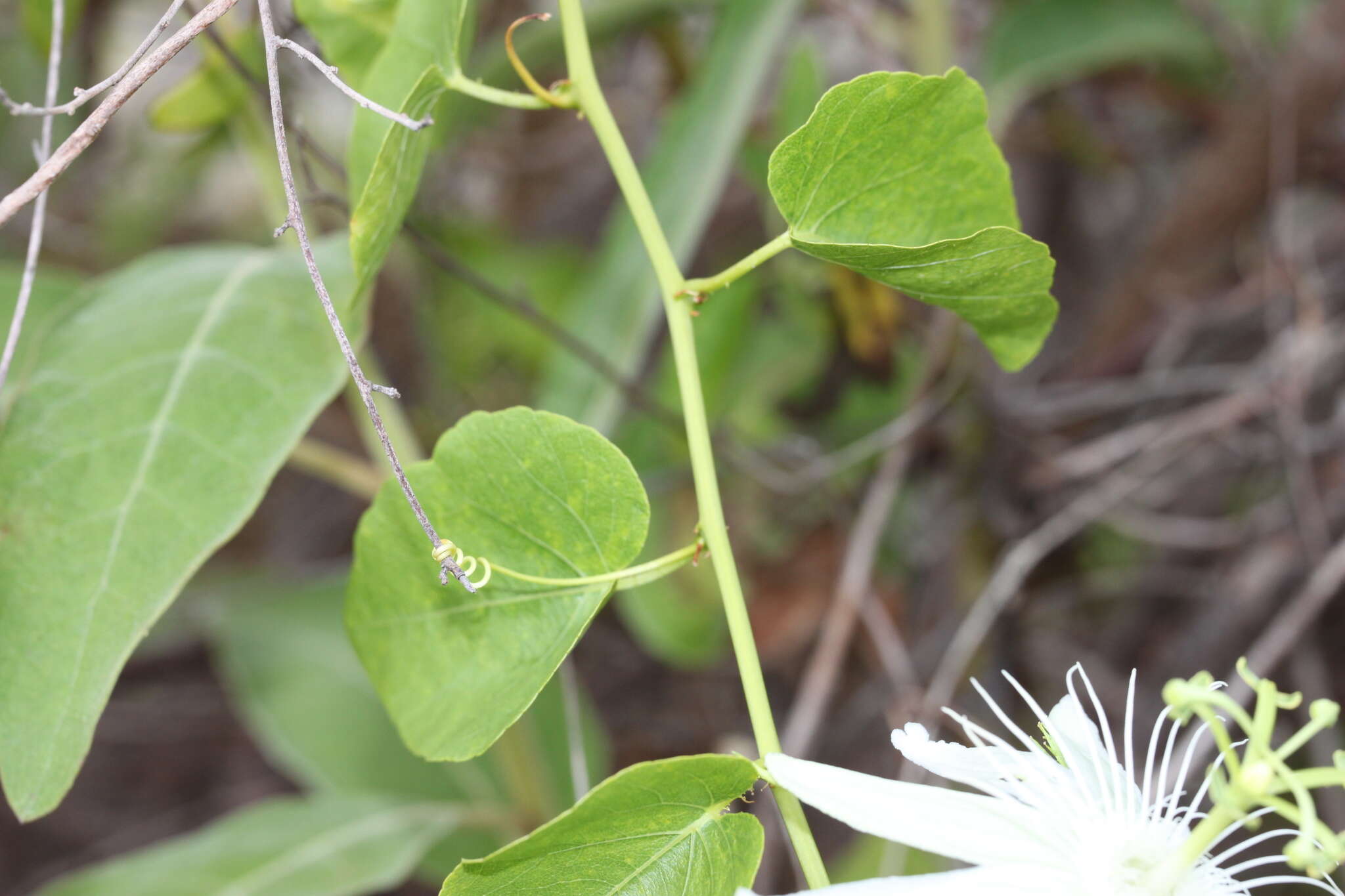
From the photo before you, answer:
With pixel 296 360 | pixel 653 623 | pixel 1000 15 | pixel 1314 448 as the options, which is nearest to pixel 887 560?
pixel 653 623

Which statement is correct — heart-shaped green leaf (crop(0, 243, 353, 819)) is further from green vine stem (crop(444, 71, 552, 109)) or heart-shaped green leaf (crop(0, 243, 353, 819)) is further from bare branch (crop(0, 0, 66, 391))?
green vine stem (crop(444, 71, 552, 109))

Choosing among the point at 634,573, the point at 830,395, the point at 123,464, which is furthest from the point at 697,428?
the point at 830,395

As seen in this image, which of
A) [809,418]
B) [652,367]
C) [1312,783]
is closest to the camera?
[1312,783]

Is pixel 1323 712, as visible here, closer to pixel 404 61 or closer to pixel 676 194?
pixel 404 61

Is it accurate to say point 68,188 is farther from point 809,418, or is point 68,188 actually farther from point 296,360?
point 296,360

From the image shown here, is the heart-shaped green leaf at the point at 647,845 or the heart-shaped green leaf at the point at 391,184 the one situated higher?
the heart-shaped green leaf at the point at 391,184

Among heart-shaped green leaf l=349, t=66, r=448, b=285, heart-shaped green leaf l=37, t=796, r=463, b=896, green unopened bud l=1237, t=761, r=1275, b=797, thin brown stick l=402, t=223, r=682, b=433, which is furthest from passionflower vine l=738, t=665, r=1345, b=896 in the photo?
heart-shaped green leaf l=37, t=796, r=463, b=896

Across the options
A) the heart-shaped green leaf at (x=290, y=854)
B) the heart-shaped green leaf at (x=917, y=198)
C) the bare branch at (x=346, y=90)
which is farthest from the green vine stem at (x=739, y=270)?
the heart-shaped green leaf at (x=290, y=854)

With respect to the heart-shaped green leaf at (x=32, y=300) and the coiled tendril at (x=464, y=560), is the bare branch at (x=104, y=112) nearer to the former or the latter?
the coiled tendril at (x=464, y=560)
